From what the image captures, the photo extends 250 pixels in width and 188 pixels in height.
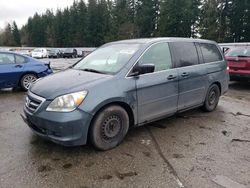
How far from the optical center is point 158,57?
4695 mm

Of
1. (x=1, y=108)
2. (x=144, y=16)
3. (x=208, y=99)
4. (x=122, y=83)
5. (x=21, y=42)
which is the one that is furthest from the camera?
(x=21, y=42)

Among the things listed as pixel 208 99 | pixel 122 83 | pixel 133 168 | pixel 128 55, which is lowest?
pixel 133 168

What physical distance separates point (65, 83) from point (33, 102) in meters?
0.55

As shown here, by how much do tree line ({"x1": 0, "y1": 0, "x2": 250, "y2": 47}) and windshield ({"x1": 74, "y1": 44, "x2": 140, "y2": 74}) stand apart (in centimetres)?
3971

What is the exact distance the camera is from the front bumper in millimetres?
3535

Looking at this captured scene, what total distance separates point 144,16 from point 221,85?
53.3m

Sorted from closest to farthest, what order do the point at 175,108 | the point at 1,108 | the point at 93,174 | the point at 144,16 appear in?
the point at 93,174 < the point at 175,108 < the point at 1,108 < the point at 144,16

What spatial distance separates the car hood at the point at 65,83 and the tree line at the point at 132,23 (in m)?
40.7

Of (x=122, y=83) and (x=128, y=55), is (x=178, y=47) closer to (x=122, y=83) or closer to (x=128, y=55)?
(x=128, y=55)

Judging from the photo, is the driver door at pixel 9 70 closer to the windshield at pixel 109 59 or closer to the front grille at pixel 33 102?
the windshield at pixel 109 59

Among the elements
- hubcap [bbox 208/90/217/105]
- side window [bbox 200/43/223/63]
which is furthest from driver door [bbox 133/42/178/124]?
hubcap [bbox 208/90/217/105]

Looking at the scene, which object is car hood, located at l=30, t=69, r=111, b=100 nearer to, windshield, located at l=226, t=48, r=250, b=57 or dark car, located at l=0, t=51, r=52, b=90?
dark car, located at l=0, t=51, r=52, b=90

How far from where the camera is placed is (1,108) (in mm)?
6363

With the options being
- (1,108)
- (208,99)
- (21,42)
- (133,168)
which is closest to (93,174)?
(133,168)
